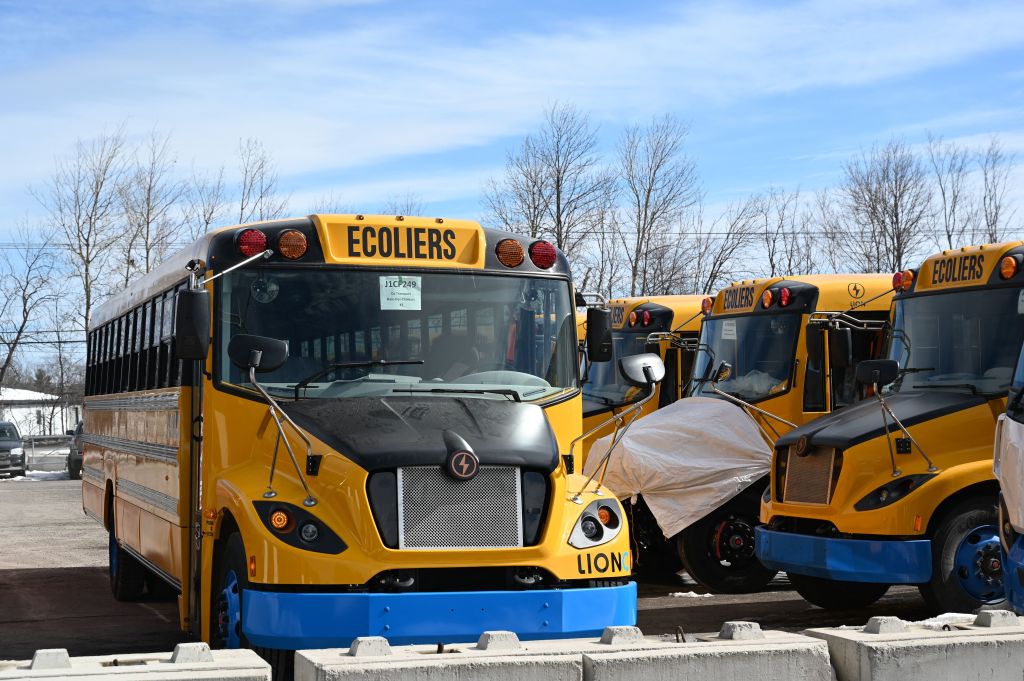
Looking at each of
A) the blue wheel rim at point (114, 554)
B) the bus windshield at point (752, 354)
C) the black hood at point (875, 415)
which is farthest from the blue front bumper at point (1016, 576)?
the blue wheel rim at point (114, 554)

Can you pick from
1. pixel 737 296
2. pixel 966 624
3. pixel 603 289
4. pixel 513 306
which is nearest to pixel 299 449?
pixel 513 306

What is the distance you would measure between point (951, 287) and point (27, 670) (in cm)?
798

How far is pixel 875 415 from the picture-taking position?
33.4 ft

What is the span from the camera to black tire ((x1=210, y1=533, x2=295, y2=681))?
7004 millimetres

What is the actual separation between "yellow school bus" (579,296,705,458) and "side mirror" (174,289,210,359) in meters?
7.63

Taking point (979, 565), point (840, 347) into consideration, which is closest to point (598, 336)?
point (979, 565)

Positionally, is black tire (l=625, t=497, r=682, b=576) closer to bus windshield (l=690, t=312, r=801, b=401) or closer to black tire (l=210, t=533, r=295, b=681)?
bus windshield (l=690, t=312, r=801, b=401)

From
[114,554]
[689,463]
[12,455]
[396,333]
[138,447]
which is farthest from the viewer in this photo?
[12,455]

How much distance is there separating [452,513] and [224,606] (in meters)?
1.50

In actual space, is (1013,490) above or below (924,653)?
above

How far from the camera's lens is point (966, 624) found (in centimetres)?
554

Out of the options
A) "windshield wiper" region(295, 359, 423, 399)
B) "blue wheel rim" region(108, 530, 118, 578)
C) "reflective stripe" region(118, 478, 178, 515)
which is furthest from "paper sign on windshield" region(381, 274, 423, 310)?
"blue wheel rim" region(108, 530, 118, 578)

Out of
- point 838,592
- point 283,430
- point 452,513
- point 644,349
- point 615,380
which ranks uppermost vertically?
point 644,349

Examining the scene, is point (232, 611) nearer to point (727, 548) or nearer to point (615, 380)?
point (727, 548)
